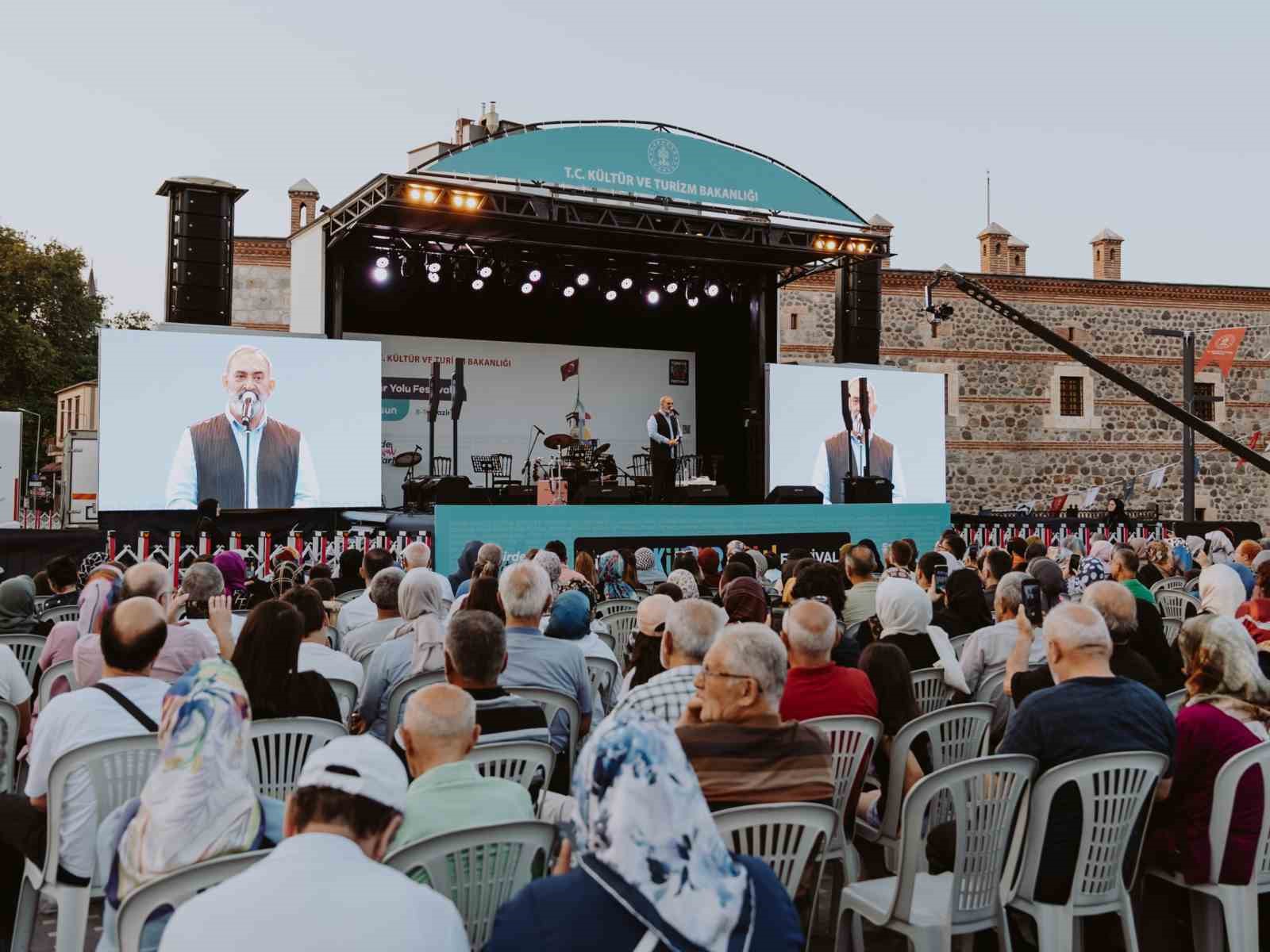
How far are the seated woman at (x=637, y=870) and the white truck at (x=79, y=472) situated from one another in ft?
57.7

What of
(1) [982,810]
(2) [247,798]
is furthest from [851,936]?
(2) [247,798]

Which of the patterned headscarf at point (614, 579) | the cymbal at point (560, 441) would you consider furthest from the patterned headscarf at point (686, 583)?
the cymbal at point (560, 441)

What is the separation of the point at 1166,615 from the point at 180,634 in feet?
19.7

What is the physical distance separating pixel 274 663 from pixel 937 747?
2.05 m

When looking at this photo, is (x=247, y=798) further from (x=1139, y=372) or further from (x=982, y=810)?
(x=1139, y=372)

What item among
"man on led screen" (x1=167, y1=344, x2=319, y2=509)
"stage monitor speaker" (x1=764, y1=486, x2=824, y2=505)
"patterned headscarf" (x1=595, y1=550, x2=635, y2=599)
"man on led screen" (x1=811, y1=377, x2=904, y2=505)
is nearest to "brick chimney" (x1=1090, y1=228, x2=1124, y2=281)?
"man on led screen" (x1=811, y1=377, x2=904, y2=505)

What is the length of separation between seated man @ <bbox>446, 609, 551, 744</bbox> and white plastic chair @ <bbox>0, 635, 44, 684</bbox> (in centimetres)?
263

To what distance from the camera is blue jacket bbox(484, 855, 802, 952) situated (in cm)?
140

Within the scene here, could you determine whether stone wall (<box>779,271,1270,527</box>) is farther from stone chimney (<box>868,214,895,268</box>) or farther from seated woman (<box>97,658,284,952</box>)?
seated woman (<box>97,658,284,952</box>)

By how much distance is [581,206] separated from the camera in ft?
41.5

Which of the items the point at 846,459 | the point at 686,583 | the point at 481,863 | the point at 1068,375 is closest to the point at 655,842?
the point at 481,863

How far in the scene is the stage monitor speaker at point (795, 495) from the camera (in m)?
13.7

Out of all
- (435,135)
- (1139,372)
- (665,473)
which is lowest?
(665,473)

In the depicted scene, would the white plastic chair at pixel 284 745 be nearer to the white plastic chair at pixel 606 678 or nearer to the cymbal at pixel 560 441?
the white plastic chair at pixel 606 678
